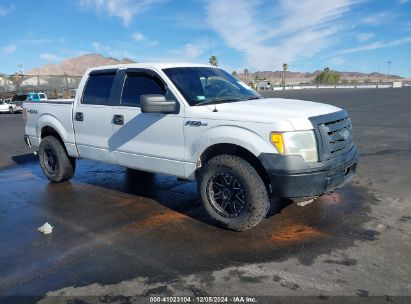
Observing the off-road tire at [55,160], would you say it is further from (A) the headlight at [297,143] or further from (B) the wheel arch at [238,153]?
(A) the headlight at [297,143]

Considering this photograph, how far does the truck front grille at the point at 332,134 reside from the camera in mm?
4230

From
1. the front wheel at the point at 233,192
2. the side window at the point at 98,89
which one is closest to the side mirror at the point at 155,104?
the front wheel at the point at 233,192

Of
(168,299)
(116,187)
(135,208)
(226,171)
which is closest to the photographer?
(168,299)

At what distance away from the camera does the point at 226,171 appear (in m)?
4.50

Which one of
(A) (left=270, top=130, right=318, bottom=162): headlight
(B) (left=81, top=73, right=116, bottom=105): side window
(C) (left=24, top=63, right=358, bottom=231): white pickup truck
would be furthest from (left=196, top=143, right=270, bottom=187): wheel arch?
(B) (left=81, top=73, right=116, bottom=105): side window

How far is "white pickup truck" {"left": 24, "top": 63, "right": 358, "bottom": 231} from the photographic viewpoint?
418 centimetres

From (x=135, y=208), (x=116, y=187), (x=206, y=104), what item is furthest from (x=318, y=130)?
(x=116, y=187)

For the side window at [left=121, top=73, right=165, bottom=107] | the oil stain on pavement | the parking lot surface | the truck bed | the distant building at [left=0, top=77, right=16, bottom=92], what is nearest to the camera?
the parking lot surface

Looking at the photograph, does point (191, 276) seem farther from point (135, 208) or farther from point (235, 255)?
point (135, 208)

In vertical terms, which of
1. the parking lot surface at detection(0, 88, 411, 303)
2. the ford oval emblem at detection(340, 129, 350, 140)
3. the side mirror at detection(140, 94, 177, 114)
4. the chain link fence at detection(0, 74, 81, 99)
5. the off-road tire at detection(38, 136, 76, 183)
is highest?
the chain link fence at detection(0, 74, 81, 99)

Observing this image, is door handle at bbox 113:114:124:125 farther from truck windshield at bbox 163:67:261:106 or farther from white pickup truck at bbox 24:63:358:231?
truck windshield at bbox 163:67:261:106

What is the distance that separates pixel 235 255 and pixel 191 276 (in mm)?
591

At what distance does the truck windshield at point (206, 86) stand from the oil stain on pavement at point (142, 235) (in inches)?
60.4

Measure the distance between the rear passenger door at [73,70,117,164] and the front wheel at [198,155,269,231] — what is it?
1.86 metres
